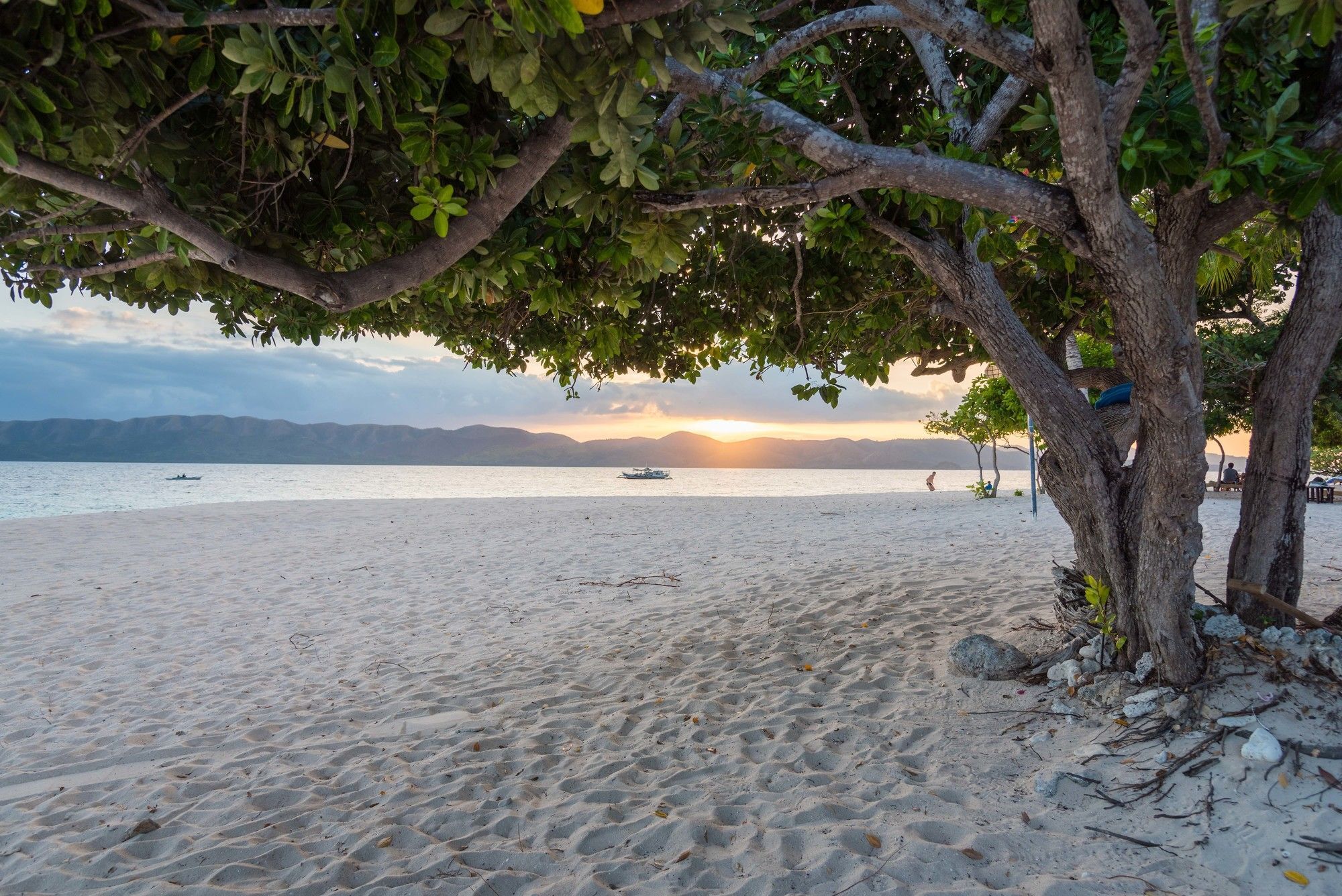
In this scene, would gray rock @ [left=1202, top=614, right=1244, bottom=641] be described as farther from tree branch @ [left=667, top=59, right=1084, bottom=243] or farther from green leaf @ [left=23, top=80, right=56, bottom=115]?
green leaf @ [left=23, top=80, right=56, bottom=115]

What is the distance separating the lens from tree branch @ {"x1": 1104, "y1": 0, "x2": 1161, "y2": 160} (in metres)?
2.44

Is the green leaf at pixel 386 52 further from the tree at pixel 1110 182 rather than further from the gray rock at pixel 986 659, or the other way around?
the gray rock at pixel 986 659

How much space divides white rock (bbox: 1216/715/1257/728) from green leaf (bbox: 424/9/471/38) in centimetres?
426

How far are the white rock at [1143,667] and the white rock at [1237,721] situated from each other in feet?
1.42

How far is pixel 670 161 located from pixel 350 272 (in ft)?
4.69

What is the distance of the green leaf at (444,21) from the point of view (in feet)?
5.68

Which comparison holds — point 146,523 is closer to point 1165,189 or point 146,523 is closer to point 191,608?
point 191,608

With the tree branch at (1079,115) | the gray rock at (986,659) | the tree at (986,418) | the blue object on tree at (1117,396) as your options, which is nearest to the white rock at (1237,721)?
the gray rock at (986,659)

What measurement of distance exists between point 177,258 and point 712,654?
4327 millimetres

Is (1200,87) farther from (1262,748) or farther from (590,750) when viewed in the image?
(590,750)

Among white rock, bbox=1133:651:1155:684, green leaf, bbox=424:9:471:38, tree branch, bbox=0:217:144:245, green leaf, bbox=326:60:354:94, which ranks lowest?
white rock, bbox=1133:651:1155:684

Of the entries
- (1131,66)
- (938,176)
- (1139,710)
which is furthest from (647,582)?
(1131,66)

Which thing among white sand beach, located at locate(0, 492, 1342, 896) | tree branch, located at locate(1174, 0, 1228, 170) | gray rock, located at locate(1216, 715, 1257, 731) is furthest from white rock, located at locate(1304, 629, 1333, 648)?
tree branch, located at locate(1174, 0, 1228, 170)

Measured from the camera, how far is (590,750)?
12.7 feet
